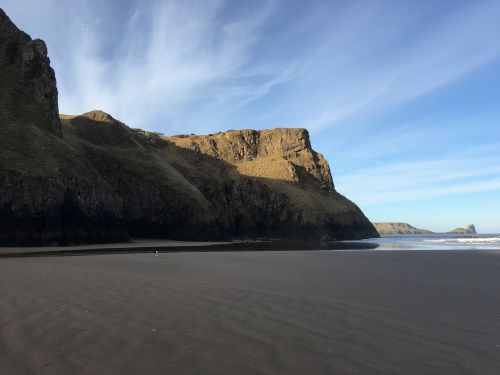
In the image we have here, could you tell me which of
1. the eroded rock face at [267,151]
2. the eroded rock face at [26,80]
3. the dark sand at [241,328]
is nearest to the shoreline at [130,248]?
the dark sand at [241,328]

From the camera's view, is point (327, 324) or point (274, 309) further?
point (274, 309)

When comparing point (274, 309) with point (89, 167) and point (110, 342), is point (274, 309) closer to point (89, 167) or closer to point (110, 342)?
point (110, 342)

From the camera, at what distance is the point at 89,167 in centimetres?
4800

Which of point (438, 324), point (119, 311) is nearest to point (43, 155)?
point (119, 311)

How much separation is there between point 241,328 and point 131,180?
2288 inches

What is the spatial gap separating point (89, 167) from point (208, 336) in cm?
4702

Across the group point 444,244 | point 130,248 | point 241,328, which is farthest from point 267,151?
point 241,328

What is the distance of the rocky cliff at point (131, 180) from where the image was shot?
34875 millimetres

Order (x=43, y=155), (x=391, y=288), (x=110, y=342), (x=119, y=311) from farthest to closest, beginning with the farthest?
(x=43, y=155), (x=391, y=288), (x=119, y=311), (x=110, y=342)

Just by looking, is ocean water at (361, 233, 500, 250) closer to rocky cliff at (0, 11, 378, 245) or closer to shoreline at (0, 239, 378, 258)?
shoreline at (0, 239, 378, 258)

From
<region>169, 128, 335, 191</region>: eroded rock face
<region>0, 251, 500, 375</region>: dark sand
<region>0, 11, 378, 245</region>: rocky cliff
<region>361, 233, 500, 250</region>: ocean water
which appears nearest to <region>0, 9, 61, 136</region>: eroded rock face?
<region>0, 11, 378, 245</region>: rocky cliff

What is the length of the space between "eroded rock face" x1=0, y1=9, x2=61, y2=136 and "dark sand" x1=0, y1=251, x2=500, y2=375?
4252 cm

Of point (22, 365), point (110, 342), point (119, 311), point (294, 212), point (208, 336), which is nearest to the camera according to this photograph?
point (22, 365)

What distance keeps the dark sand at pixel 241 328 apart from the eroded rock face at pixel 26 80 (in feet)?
139
